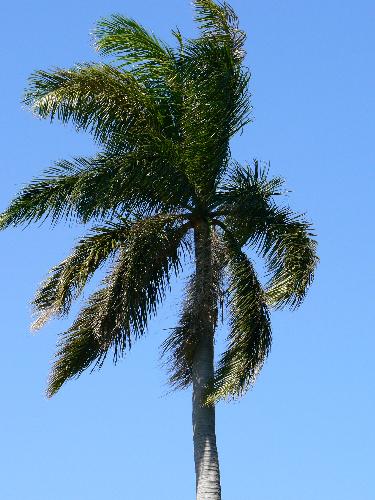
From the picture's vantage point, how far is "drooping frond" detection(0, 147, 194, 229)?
21.8 metres

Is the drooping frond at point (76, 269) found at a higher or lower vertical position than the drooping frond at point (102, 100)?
lower

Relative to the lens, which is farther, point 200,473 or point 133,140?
point 133,140

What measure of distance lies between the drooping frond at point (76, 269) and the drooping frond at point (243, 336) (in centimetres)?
181

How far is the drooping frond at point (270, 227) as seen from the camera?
21578mm

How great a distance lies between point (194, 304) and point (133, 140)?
8.91ft

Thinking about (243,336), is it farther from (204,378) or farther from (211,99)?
(211,99)

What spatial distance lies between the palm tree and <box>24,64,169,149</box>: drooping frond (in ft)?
0.07

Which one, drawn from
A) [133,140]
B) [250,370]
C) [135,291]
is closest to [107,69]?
[133,140]

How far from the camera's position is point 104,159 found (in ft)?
72.9

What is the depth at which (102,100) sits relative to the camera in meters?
22.2

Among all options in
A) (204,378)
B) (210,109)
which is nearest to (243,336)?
(204,378)

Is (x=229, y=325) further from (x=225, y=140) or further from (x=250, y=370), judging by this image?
(x=225, y=140)

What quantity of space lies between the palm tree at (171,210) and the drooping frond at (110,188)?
21mm

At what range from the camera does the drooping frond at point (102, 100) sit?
72.8 feet
